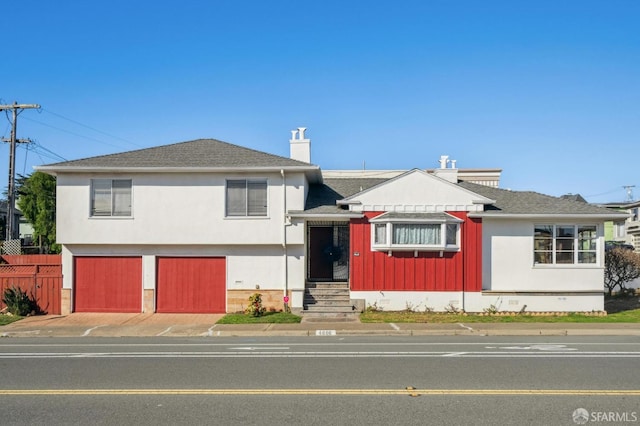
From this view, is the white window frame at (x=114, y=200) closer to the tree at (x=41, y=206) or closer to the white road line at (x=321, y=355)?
the white road line at (x=321, y=355)

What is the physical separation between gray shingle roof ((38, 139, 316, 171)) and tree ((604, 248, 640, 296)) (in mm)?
13525

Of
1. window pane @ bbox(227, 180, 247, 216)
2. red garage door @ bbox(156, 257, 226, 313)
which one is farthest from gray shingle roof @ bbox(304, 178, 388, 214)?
red garage door @ bbox(156, 257, 226, 313)

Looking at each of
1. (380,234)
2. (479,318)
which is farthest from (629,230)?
(380,234)

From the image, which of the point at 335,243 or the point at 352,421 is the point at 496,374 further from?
the point at 335,243

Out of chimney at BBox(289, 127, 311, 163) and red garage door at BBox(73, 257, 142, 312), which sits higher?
chimney at BBox(289, 127, 311, 163)

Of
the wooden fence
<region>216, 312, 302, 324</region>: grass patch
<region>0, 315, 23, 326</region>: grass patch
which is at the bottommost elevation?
<region>0, 315, 23, 326</region>: grass patch

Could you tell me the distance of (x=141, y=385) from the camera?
7.94 m

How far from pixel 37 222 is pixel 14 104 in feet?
25.7

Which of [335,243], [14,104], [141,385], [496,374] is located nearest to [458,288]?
[335,243]

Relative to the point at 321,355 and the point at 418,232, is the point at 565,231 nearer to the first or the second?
the point at 418,232

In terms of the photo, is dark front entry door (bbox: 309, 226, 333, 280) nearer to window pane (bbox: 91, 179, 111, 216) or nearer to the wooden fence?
window pane (bbox: 91, 179, 111, 216)

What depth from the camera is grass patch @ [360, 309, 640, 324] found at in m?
15.6

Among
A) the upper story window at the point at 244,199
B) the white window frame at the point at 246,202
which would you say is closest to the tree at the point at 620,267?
the white window frame at the point at 246,202

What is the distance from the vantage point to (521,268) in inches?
696
